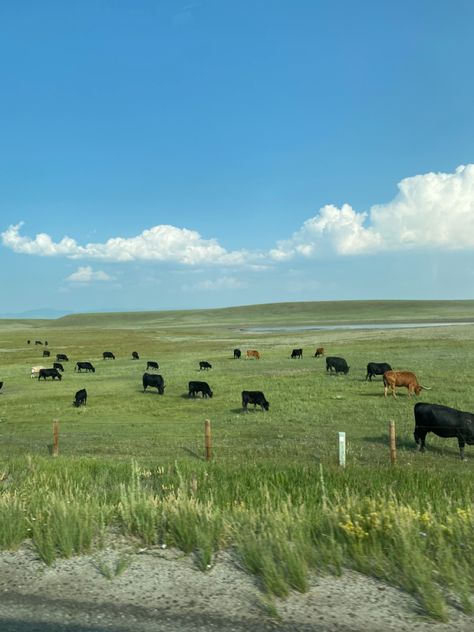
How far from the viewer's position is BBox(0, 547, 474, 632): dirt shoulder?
5.26 meters

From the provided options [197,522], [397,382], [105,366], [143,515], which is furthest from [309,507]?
[105,366]

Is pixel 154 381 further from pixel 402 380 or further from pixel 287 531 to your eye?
pixel 287 531

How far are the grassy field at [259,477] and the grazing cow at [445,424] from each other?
66 cm

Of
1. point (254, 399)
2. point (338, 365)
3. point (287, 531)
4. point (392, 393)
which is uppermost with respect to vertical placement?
point (287, 531)

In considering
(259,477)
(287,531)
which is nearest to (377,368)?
(259,477)

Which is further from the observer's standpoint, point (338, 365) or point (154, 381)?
point (338, 365)

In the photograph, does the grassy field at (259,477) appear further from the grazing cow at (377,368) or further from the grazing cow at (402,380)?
the grazing cow at (377,368)

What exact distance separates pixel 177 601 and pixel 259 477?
13.5 ft

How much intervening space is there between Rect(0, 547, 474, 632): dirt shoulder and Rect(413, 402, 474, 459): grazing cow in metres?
12.3

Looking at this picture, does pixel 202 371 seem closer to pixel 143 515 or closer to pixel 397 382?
pixel 397 382

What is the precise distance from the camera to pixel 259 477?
32.0 feet

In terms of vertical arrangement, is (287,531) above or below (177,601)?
above

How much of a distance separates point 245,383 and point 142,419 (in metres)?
10.3

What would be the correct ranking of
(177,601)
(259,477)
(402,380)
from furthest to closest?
(402,380) → (259,477) → (177,601)
